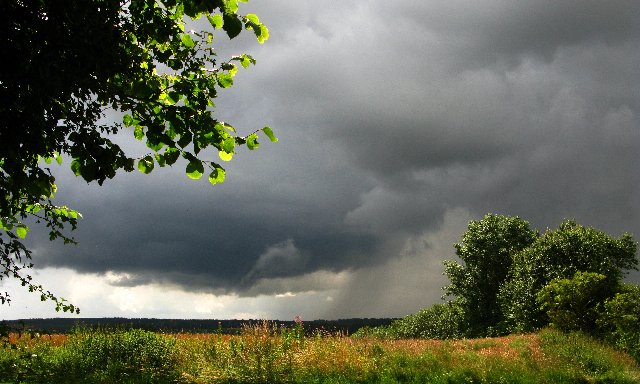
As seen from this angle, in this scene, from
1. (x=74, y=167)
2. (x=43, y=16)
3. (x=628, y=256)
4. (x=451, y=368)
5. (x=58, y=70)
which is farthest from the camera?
(x=628, y=256)

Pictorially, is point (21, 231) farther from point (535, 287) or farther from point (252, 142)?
point (535, 287)

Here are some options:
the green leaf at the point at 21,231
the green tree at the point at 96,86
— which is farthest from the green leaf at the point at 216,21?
the green leaf at the point at 21,231

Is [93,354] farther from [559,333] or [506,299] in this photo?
[506,299]

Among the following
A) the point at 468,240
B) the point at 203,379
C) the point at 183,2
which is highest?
the point at 468,240

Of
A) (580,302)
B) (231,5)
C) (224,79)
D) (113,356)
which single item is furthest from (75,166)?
(580,302)

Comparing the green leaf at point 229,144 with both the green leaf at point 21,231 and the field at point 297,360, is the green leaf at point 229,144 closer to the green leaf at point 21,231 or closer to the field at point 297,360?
the green leaf at point 21,231

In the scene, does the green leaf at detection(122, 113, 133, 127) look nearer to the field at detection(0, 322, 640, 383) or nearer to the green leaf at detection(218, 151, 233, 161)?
the green leaf at detection(218, 151, 233, 161)

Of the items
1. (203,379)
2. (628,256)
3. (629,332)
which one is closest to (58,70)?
(203,379)

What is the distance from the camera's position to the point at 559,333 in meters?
23.7

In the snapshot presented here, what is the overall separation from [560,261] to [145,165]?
31.0 metres

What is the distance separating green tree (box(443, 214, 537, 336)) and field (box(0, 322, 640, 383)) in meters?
20.0

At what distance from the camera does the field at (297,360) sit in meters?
14.2

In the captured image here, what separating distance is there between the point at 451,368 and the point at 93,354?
37.6 ft

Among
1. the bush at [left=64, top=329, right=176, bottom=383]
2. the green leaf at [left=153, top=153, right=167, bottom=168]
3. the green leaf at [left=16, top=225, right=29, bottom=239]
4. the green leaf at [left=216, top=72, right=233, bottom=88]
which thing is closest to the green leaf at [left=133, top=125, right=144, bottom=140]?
the green leaf at [left=153, top=153, right=167, bottom=168]
